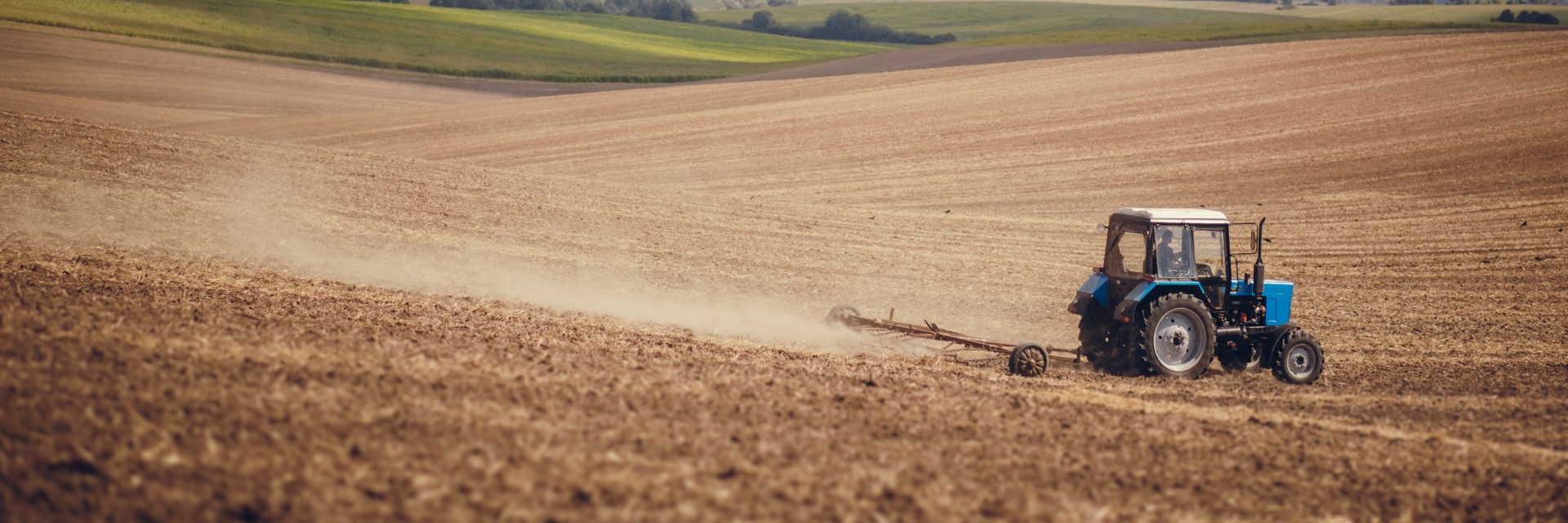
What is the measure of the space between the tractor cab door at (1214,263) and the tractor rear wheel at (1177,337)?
0.45 meters

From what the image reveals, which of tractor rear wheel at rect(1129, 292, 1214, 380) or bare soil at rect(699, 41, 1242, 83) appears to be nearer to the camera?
tractor rear wheel at rect(1129, 292, 1214, 380)

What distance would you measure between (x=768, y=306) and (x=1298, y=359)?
708 cm

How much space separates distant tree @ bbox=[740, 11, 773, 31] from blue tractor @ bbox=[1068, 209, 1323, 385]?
266 feet

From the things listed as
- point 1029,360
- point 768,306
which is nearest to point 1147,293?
point 1029,360

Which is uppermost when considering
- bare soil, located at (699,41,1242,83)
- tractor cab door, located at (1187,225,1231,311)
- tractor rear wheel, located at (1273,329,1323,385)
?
bare soil, located at (699,41,1242,83)

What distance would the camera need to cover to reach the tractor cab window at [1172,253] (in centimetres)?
1145

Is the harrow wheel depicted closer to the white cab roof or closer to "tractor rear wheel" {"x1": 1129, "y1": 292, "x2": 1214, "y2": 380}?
"tractor rear wheel" {"x1": 1129, "y1": 292, "x2": 1214, "y2": 380}

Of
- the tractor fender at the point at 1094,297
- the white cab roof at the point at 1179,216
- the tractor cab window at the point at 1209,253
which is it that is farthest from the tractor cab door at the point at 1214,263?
the tractor fender at the point at 1094,297

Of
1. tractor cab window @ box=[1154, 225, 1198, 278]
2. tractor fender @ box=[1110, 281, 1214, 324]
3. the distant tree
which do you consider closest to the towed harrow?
tractor fender @ box=[1110, 281, 1214, 324]

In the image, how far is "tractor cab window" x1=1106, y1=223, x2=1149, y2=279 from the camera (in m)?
11.7

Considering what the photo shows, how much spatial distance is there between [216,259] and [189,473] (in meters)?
10.9

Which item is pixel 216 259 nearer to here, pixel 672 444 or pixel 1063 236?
pixel 672 444

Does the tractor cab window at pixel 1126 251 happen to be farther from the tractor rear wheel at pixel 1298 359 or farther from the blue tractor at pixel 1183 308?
the tractor rear wheel at pixel 1298 359

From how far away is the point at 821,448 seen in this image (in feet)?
21.6
